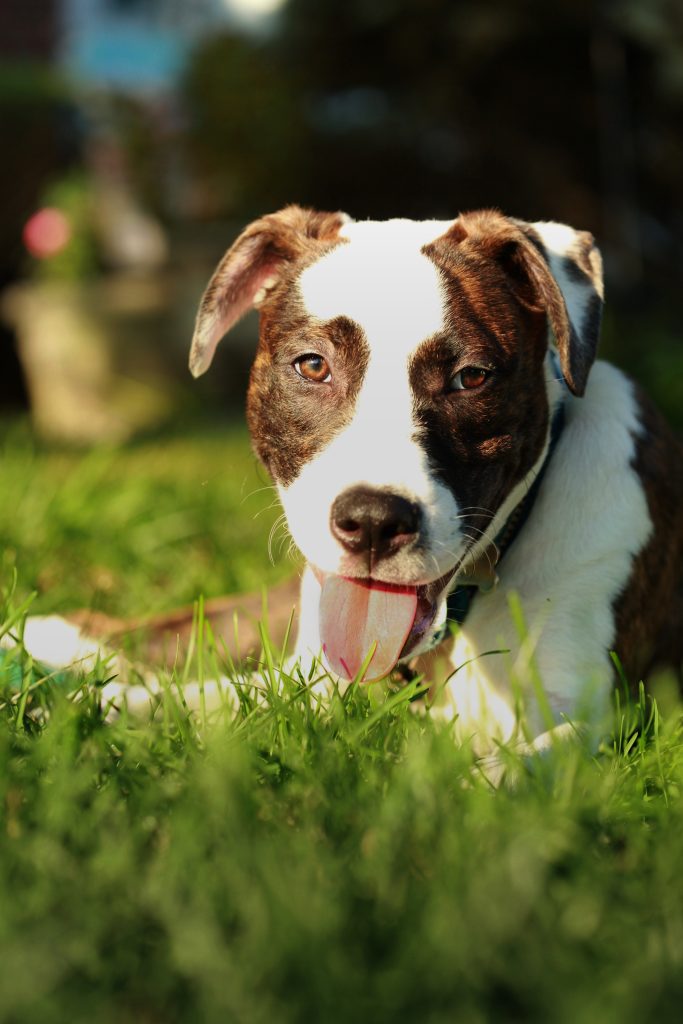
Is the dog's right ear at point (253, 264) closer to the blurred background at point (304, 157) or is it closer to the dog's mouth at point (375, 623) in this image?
the dog's mouth at point (375, 623)

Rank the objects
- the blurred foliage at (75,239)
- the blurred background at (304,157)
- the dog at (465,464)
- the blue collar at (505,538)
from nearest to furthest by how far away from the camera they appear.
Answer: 1. the dog at (465,464)
2. the blue collar at (505,538)
3. the blurred background at (304,157)
4. the blurred foliage at (75,239)

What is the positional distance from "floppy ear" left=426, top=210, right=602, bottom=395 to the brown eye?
389mm

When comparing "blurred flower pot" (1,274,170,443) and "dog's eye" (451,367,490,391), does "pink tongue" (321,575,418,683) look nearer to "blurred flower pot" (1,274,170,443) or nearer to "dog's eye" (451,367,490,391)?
"dog's eye" (451,367,490,391)

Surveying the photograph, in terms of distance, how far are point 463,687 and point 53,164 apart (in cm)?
947

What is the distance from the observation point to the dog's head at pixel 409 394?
8.75ft

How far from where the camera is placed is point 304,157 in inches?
416

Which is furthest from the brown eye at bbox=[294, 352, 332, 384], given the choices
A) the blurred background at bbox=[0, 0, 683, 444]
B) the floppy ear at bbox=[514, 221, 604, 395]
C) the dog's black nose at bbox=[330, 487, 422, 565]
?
the blurred background at bbox=[0, 0, 683, 444]

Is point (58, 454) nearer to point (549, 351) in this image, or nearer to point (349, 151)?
point (549, 351)

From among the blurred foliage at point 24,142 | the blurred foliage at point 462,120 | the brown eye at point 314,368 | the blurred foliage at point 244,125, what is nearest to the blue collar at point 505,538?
the brown eye at point 314,368

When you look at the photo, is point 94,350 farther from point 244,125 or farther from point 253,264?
point 253,264

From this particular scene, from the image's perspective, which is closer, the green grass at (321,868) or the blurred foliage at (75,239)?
the green grass at (321,868)

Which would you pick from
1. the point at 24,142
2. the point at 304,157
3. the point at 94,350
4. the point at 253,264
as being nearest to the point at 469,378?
the point at 253,264

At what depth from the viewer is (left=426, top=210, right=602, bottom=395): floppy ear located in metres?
2.93

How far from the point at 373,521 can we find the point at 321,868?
860 millimetres
